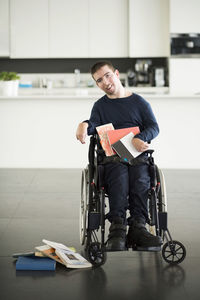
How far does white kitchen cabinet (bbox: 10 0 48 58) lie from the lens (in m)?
7.55

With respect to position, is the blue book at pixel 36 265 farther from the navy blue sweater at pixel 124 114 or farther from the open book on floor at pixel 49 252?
the navy blue sweater at pixel 124 114

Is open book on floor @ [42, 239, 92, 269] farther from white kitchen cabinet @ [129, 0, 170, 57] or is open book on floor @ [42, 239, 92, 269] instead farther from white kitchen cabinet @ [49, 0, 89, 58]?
white kitchen cabinet @ [49, 0, 89, 58]

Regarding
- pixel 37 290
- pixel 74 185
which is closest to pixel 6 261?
pixel 37 290

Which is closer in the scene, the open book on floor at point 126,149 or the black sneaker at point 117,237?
the black sneaker at point 117,237

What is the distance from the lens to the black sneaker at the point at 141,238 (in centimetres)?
288

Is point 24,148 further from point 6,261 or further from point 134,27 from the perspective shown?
point 6,261

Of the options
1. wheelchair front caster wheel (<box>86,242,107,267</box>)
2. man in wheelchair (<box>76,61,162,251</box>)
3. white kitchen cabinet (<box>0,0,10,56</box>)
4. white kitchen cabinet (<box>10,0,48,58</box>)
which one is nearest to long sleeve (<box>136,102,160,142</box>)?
man in wheelchair (<box>76,61,162,251</box>)

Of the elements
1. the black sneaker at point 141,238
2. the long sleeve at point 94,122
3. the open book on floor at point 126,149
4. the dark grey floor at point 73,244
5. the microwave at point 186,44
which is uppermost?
the microwave at point 186,44

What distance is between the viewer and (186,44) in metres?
7.07

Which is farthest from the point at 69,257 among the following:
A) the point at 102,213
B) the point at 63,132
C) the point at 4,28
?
the point at 4,28

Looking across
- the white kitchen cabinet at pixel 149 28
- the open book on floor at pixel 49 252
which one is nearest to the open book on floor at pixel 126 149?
the open book on floor at pixel 49 252

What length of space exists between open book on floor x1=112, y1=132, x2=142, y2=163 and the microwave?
13.7ft

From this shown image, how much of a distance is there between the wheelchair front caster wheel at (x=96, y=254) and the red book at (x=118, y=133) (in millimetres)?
568

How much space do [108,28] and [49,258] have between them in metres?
4.95
